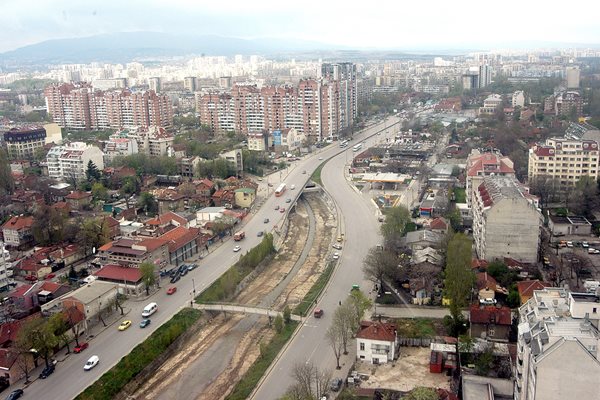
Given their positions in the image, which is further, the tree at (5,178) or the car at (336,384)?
the tree at (5,178)

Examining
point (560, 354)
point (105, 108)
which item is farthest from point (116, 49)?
point (560, 354)

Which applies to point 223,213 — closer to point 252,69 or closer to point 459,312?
point 459,312

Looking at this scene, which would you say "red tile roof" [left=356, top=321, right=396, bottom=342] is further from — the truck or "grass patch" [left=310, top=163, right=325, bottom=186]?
"grass patch" [left=310, top=163, right=325, bottom=186]

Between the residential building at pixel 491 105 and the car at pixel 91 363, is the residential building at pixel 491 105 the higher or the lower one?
the higher one

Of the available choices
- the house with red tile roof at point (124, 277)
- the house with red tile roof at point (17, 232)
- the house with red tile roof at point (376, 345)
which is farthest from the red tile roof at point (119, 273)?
the house with red tile roof at point (376, 345)

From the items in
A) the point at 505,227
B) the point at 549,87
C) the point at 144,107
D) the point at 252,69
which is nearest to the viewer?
the point at 505,227

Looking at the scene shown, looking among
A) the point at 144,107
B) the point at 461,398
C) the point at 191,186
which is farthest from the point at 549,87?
the point at 461,398

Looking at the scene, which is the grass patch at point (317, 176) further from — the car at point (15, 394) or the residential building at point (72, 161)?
the car at point (15, 394)
